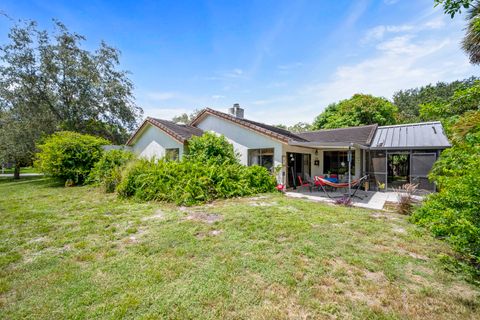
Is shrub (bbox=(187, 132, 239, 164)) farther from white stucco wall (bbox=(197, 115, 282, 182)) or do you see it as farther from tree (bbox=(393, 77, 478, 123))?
tree (bbox=(393, 77, 478, 123))

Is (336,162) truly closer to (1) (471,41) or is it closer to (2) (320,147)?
(2) (320,147)

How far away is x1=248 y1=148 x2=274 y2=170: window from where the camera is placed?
11.8 m

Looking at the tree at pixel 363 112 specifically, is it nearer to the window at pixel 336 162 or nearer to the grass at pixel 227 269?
the window at pixel 336 162

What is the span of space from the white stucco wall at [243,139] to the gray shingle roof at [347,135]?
5.76m

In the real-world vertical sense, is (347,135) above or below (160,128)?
below

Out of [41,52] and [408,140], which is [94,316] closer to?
[408,140]

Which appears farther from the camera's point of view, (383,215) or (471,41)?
(471,41)

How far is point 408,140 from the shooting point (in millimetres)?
11930

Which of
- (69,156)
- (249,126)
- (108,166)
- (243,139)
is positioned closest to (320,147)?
(249,126)

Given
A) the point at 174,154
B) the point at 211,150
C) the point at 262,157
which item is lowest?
the point at 262,157

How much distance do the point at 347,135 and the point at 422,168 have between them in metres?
4.96

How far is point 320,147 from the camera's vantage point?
40.0 feet

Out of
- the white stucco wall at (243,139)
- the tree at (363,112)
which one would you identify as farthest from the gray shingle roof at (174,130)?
the tree at (363,112)

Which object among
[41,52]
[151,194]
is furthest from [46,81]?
[151,194]
